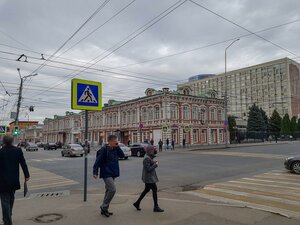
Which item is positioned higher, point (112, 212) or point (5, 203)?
point (5, 203)

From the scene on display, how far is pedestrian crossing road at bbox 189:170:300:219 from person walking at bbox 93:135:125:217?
350 centimetres

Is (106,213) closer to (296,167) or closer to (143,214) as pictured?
(143,214)

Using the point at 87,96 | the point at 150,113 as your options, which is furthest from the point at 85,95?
the point at 150,113

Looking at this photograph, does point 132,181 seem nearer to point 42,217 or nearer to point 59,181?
point 59,181

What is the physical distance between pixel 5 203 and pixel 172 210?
360cm

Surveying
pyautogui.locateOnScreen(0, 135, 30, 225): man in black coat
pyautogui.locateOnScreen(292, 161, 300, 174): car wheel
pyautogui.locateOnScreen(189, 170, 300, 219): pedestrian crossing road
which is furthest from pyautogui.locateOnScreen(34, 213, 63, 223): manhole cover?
pyautogui.locateOnScreen(292, 161, 300, 174): car wheel

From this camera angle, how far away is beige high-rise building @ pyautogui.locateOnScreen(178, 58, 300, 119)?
4296 inches

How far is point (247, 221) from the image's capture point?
5.76 m

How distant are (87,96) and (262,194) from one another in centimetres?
623

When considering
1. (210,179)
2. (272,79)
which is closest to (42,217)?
(210,179)

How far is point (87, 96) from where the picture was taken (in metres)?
8.03

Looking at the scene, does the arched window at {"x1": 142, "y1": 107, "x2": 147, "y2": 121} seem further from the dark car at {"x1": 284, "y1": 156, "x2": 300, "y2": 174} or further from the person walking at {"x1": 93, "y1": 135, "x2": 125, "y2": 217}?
the person walking at {"x1": 93, "y1": 135, "x2": 125, "y2": 217}

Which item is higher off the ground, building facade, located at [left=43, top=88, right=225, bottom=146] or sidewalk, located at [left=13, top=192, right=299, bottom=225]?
building facade, located at [left=43, top=88, right=225, bottom=146]

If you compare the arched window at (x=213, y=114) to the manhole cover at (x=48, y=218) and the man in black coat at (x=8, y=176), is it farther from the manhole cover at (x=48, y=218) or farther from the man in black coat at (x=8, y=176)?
the man in black coat at (x=8, y=176)
